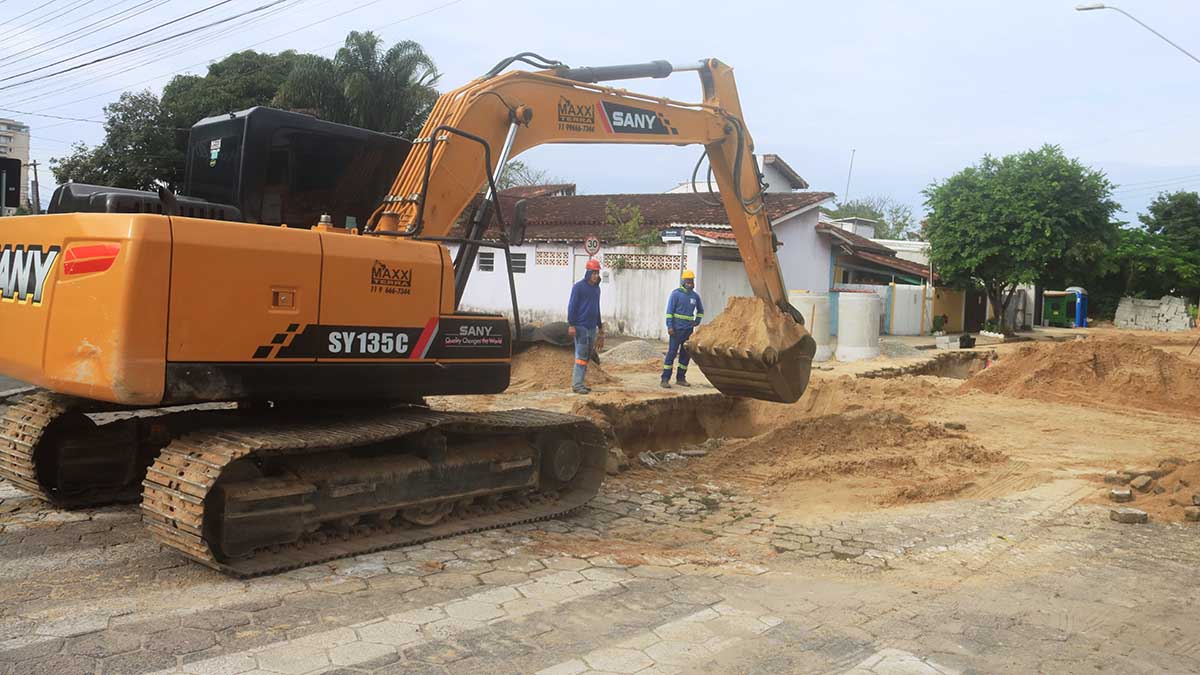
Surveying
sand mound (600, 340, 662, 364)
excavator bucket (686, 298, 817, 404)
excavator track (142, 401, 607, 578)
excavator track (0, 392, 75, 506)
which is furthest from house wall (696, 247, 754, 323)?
excavator track (0, 392, 75, 506)

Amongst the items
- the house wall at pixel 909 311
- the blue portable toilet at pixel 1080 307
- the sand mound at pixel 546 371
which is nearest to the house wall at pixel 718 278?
the house wall at pixel 909 311

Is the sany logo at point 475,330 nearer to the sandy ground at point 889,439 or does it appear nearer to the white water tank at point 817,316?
the sandy ground at point 889,439

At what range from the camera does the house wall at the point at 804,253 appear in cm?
2467

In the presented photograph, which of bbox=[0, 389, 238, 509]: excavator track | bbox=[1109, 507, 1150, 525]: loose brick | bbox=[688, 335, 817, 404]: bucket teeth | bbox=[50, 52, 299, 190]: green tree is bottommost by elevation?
bbox=[1109, 507, 1150, 525]: loose brick

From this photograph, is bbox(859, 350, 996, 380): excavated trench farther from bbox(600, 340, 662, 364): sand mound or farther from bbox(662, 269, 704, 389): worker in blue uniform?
bbox(662, 269, 704, 389): worker in blue uniform

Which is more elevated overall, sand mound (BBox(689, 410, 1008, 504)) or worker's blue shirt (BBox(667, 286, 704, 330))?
worker's blue shirt (BBox(667, 286, 704, 330))

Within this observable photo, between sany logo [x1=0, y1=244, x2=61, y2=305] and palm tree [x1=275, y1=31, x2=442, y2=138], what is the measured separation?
22.1 metres

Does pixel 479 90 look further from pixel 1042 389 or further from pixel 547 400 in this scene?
pixel 1042 389

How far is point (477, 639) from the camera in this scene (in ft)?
14.2

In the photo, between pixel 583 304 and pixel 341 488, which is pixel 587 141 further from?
pixel 583 304

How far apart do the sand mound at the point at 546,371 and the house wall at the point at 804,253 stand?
1174cm

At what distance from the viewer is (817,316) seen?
1866 cm

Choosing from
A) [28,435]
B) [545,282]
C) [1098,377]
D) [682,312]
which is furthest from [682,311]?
[545,282]

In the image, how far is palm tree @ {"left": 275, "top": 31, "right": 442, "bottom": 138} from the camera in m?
26.9
